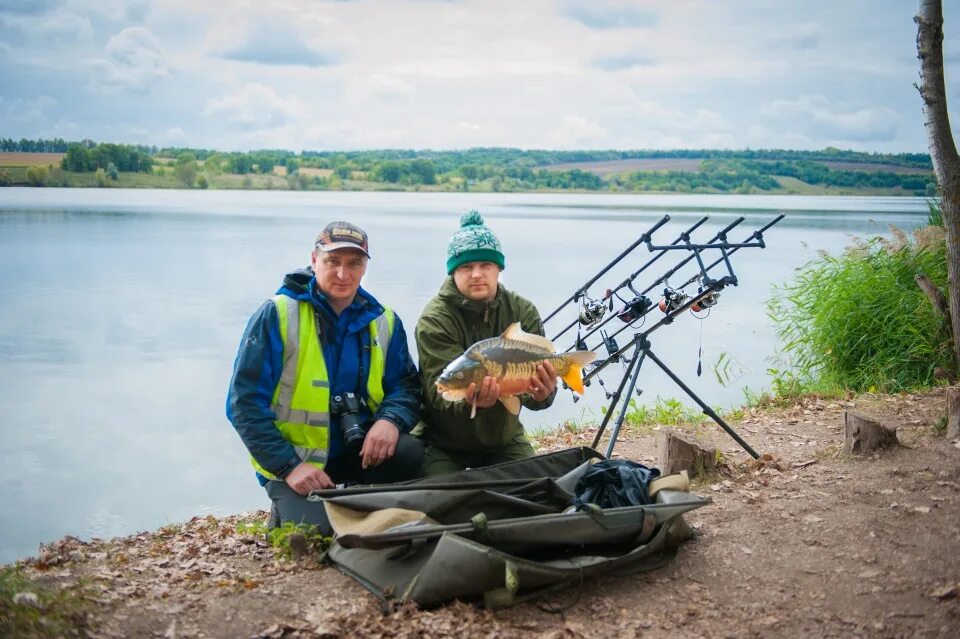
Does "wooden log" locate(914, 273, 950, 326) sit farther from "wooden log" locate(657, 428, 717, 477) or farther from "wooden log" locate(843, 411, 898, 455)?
"wooden log" locate(657, 428, 717, 477)

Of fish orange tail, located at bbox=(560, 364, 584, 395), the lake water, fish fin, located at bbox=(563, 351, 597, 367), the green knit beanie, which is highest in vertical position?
the green knit beanie

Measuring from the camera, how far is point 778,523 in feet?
12.5

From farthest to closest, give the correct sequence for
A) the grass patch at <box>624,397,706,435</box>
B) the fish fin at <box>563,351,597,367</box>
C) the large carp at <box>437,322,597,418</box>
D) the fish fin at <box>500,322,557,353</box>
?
the grass patch at <box>624,397,706,435</box> < the fish fin at <box>563,351,597,367</box> < the fish fin at <box>500,322,557,353</box> < the large carp at <box>437,322,597,418</box>

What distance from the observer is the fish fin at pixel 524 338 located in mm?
3490

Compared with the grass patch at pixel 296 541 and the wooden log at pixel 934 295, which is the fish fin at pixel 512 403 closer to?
the grass patch at pixel 296 541

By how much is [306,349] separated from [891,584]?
8.45 feet

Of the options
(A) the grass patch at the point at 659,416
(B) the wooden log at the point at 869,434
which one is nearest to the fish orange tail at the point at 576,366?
(B) the wooden log at the point at 869,434

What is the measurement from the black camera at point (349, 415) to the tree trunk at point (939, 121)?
14.2 feet

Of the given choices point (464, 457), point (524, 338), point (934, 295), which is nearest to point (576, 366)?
point (524, 338)

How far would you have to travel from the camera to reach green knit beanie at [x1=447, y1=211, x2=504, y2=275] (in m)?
3.96

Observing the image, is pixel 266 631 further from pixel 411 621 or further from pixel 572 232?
pixel 572 232

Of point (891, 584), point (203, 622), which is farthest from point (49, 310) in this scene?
point (891, 584)

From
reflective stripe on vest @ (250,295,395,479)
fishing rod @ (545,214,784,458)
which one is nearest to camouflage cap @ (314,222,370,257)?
reflective stripe on vest @ (250,295,395,479)

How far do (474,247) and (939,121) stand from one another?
375 centimetres
